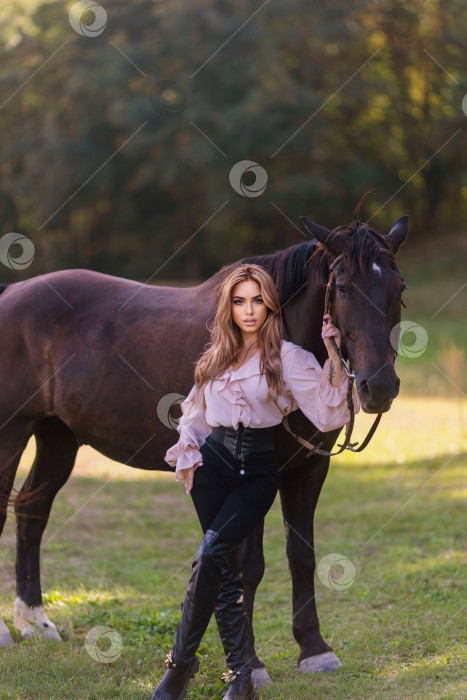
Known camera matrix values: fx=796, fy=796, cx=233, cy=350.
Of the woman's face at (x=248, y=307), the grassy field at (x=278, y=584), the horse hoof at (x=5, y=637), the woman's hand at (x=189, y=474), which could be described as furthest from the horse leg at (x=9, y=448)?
the woman's face at (x=248, y=307)

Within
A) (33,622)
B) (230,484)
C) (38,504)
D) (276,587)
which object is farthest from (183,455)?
(276,587)

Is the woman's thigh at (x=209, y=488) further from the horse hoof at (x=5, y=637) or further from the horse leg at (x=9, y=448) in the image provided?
the horse hoof at (x=5, y=637)

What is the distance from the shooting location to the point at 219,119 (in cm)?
2453

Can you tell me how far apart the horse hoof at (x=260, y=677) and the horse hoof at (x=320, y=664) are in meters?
0.24

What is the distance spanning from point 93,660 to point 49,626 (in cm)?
58

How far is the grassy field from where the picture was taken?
3.92 meters

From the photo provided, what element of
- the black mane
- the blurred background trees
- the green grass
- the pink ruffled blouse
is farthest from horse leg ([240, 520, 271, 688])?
the blurred background trees

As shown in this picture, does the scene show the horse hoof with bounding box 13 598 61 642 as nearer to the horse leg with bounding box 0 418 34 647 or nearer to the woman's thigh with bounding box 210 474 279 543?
the horse leg with bounding box 0 418 34 647

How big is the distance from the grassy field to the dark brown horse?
305mm

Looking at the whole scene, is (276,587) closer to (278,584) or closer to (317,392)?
(278,584)

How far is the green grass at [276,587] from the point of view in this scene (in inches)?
154

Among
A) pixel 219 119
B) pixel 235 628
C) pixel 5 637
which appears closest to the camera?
pixel 235 628

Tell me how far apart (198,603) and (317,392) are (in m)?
1.03

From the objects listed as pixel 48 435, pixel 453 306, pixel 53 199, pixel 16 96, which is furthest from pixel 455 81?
pixel 48 435
